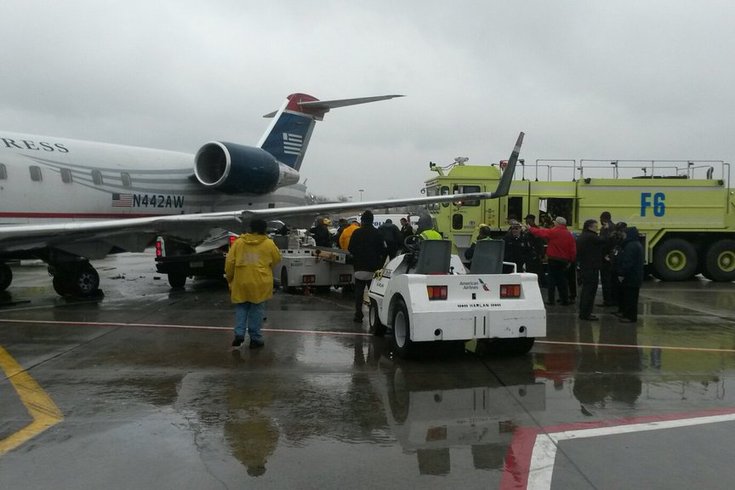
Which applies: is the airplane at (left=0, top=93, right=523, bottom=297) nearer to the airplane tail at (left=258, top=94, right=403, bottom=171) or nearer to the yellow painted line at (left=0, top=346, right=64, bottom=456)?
the airplane tail at (left=258, top=94, right=403, bottom=171)

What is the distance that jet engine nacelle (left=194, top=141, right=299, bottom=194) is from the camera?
51.8ft

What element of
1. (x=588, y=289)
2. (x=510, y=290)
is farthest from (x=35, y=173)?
(x=588, y=289)

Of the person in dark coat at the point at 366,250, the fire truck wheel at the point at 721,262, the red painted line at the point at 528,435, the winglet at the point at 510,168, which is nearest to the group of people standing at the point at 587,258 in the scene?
the winglet at the point at 510,168

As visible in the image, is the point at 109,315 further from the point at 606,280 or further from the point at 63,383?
the point at 606,280

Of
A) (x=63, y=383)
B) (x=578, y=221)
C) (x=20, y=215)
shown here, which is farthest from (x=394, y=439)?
(x=578, y=221)

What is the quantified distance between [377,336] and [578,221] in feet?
32.1

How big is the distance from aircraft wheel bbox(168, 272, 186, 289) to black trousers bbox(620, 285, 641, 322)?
32.2 feet

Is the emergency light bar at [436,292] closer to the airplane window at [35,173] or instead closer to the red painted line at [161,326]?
the red painted line at [161,326]

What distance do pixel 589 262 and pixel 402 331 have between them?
4.49 meters

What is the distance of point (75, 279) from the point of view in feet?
42.1

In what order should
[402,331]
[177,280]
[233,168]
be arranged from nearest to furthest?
[402,331] < [177,280] < [233,168]

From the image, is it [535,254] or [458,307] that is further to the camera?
[535,254]

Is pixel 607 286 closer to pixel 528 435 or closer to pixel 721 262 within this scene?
pixel 721 262

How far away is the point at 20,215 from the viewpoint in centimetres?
1269
